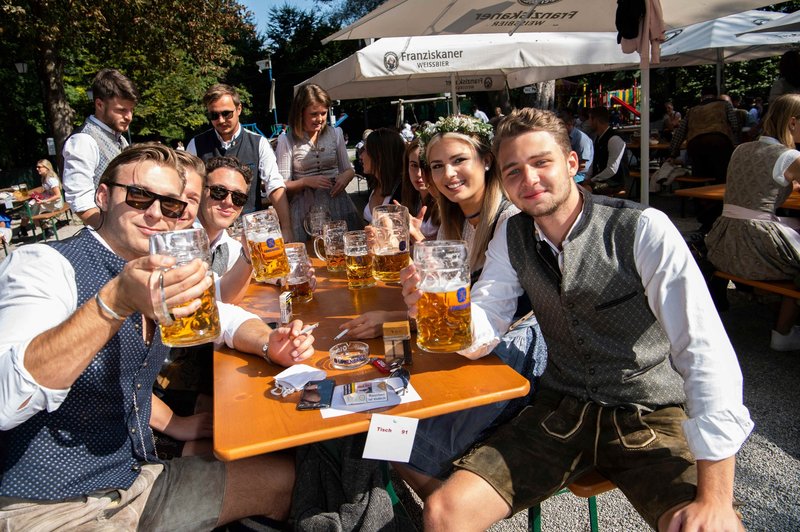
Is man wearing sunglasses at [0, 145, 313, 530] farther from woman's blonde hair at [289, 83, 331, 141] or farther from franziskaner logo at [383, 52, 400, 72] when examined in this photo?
franziskaner logo at [383, 52, 400, 72]

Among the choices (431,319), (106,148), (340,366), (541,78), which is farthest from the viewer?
(541,78)

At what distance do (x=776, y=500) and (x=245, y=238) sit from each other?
242 cm

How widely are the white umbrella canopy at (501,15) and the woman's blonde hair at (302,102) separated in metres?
0.46

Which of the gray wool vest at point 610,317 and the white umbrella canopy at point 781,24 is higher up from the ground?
the white umbrella canopy at point 781,24

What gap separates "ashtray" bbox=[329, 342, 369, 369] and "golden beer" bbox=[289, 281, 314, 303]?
665 millimetres

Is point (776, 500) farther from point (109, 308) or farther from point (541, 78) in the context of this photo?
point (541, 78)

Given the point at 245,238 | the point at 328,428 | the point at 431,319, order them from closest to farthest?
1. the point at 328,428
2. the point at 431,319
3. the point at 245,238

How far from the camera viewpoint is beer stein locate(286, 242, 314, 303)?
2365 mm

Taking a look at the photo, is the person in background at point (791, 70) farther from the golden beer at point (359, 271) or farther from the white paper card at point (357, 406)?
the white paper card at point (357, 406)

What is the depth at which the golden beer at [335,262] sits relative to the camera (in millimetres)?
2928

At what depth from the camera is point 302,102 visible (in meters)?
4.20

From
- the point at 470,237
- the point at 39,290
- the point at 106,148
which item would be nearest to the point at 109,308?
the point at 39,290

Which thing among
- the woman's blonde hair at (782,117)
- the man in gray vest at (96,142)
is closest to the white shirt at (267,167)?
the man in gray vest at (96,142)

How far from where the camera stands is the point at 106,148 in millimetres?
3826
